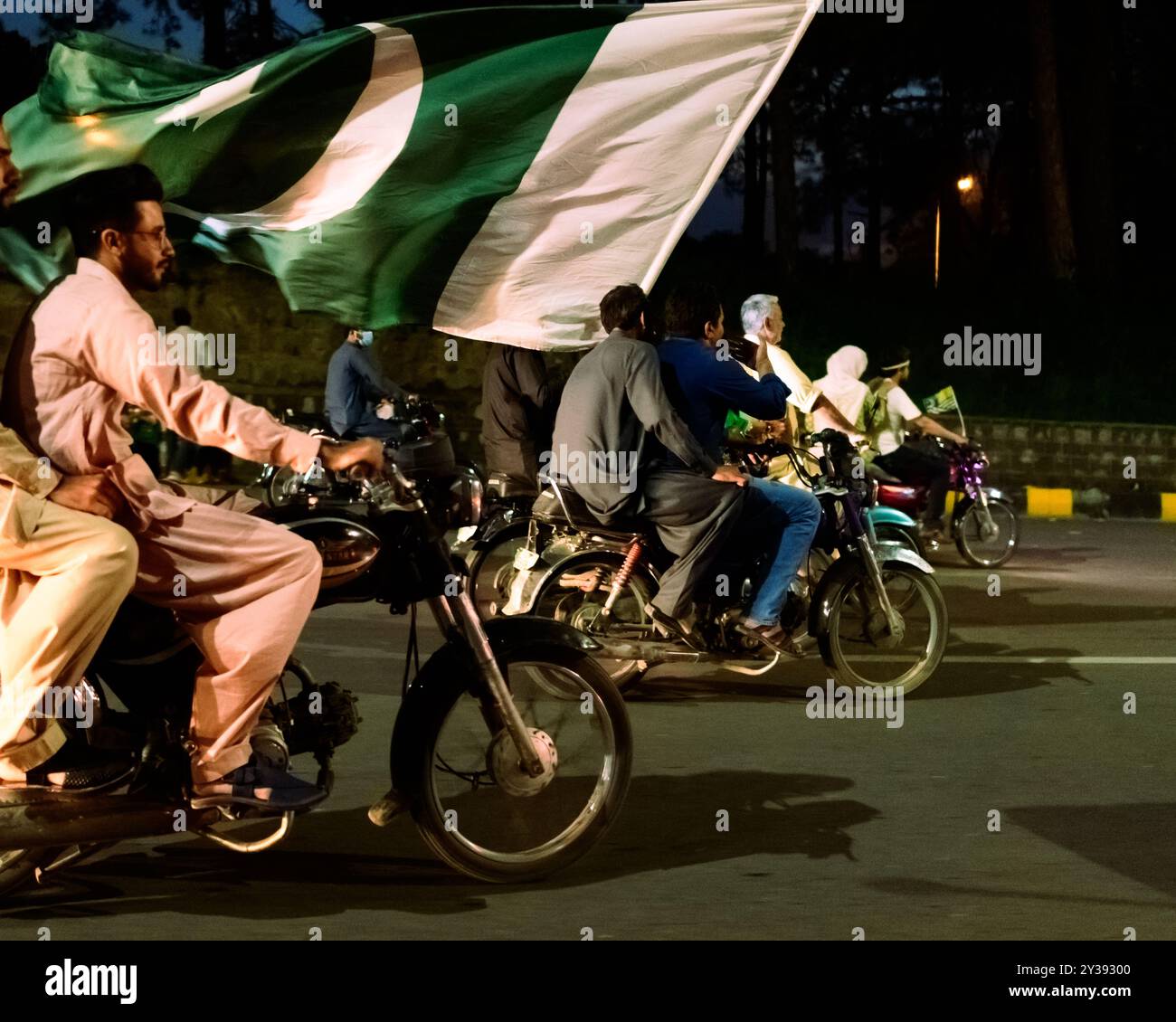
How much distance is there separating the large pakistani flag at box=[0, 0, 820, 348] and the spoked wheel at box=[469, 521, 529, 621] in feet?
4.62

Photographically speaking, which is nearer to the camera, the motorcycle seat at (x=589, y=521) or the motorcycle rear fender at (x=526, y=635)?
the motorcycle rear fender at (x=526, y=635)

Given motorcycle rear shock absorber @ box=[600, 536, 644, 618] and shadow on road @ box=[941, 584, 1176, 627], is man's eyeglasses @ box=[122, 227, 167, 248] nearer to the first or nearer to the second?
motorcycle rear shock absorber @ box=[600, 536, 644, 618]

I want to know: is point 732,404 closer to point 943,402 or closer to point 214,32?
point 943,402

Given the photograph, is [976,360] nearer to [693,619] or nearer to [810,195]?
[693,619]

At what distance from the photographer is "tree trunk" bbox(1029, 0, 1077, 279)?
2953 centimetres

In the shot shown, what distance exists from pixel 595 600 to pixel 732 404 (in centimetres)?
107

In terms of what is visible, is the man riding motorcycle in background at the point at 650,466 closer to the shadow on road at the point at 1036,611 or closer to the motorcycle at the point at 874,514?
the motorcycle at the point at 874,514

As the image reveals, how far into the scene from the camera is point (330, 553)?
5496mm

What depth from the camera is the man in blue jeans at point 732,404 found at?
8.63 meters

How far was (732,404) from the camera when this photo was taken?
865 cm

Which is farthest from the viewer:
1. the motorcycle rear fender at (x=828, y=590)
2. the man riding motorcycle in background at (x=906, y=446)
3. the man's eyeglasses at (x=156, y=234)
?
the man riding motorcycle in background at (x=906, y=446)

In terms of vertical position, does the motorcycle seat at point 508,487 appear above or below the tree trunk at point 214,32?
below

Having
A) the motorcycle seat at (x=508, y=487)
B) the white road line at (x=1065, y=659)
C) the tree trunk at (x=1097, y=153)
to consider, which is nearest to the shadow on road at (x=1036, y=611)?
the white road line at (x=1065, y=659)

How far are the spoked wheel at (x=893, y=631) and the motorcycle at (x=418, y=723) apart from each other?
3.34m
